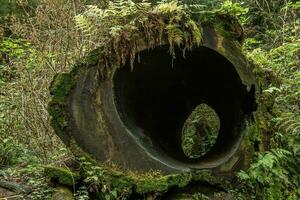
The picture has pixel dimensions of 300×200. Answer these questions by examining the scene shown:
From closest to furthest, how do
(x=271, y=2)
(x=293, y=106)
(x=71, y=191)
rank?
1. (x=71, y=191)
2. (x=293, y=106)
3. (x=271, y=2)

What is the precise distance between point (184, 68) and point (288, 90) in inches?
54.0

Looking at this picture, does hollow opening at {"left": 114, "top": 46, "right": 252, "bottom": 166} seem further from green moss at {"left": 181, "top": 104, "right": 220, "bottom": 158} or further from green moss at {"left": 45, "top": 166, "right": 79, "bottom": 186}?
green moss at {"left": 181, "top": 104, "right": 220, "bottom": 158}

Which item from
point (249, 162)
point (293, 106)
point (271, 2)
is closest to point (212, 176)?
point (249, 162)

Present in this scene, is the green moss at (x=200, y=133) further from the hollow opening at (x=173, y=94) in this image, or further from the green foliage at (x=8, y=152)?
the green foliage at (x=8, y=152)

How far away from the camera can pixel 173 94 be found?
240 inches

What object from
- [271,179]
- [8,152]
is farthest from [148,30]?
[8,152]

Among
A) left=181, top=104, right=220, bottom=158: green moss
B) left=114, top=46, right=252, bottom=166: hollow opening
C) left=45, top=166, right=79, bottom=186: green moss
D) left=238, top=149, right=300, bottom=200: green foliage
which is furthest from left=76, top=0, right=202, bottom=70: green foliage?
left=181, top=104, right=220, bottom=158: green moss

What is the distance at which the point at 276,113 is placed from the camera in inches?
202

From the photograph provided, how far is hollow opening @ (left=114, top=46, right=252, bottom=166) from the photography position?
491 cm

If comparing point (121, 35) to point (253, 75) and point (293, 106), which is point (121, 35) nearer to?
point (253, 75)

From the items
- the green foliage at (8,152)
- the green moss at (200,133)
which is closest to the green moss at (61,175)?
the green foliage at (8,152)

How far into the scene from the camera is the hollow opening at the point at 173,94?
4906 millimetres

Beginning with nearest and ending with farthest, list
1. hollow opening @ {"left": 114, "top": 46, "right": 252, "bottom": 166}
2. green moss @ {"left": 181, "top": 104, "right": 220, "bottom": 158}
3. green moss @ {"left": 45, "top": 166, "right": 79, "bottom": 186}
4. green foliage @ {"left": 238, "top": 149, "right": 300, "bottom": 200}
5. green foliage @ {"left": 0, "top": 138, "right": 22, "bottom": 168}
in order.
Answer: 1. green moss @ {"left": 45, "top": 166, "right": 79, "bottom": 186}
2. green foliage @ {"left": 238, "top": 149, "right": 300, "bottom": 200}
3. hollow opening @ {"left": 114, "top": 46, "right": 252, "bottom": 166}
4. green foliage @ {"left": 0, "top": 138, "right": 22, "bottom": 168}
5. green moss @ {"left": 181, "top": 104, "right": 220, "bottom": 158}

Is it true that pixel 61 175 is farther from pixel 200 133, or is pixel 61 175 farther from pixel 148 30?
pixel 200 133
